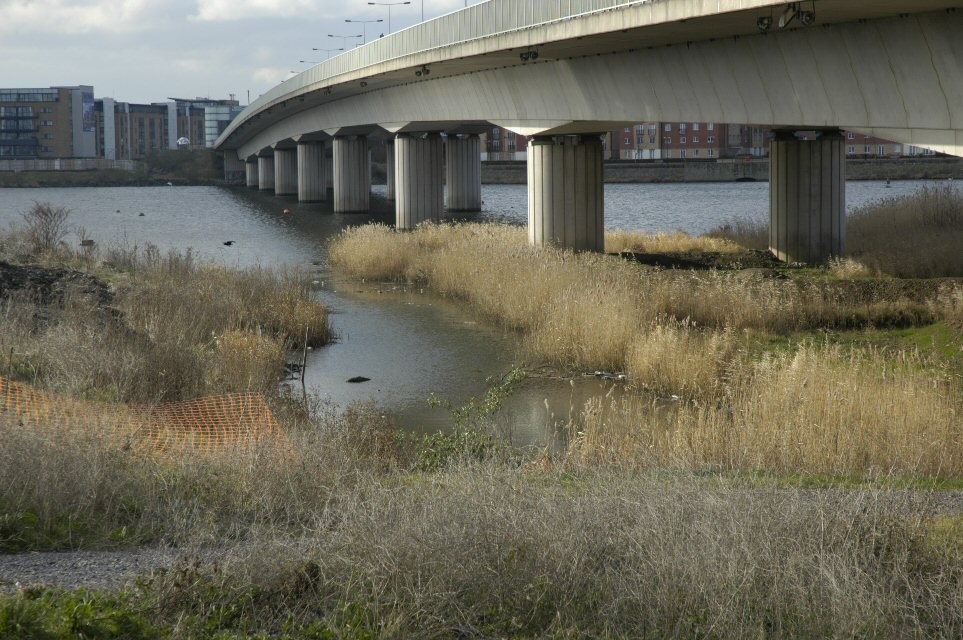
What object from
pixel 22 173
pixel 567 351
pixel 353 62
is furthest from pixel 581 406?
pixel 22 173

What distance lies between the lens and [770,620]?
6617 mm

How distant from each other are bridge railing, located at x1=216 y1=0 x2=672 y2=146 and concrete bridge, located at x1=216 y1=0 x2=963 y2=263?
6 centimetres

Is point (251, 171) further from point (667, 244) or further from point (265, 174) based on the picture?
point (667, 244)

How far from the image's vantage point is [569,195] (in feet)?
104

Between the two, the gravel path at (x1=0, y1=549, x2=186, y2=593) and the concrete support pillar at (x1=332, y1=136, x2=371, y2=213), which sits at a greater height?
the concrete support pillar at (x1=332, y1=136, x2=371, y2=213)

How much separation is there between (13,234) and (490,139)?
13227 cm

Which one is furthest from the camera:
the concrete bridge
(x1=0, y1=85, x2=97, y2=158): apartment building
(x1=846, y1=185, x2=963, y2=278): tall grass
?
(x1=0, y1=85, x2=97, y2=158): apartment building

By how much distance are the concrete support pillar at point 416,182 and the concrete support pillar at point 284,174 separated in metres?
45.1

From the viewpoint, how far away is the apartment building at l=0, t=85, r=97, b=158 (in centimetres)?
18712

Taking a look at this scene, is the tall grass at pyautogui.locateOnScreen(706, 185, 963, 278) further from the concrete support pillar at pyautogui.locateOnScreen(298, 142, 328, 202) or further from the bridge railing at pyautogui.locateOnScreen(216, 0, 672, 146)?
the concrete support pillar at pyautogui.locateOnScreen(298, 142, 328, 202)

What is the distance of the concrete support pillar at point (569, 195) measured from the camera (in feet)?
104

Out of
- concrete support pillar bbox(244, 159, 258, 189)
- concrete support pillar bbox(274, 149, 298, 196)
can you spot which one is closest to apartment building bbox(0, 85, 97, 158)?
concrete support pillar bbox(244, 159, 258, 189)

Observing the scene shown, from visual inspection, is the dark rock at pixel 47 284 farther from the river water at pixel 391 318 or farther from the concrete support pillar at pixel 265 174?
the concrete support pillar at pixel 265 174

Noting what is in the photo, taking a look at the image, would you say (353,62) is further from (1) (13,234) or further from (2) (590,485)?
(2) (590,485)
